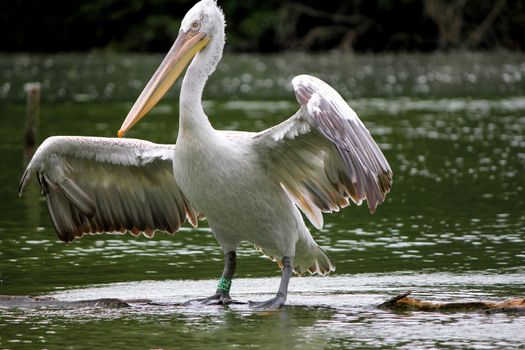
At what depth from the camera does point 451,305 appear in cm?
713

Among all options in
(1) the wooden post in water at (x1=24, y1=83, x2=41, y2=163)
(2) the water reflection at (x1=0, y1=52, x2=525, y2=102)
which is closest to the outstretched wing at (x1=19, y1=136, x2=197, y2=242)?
(1) the wooden post in water at (x1=24, y1=83, x2=41, y2=163)

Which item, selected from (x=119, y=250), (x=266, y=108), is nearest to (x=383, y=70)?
(x=266, y=108)

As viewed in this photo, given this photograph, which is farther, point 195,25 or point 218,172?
point 195,25

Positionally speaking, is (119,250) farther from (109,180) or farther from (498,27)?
(498,27)

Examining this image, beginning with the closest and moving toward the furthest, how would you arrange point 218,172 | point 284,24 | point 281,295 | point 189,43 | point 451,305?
point 451,305 → point 218,172 → point 281,295 → point 189,43 → point 284,24

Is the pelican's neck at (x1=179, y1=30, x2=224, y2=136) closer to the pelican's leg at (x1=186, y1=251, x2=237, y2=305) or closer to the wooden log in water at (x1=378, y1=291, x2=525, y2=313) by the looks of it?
the pelican's leg at (x1=186, y1=251, x2=237, y2=305)

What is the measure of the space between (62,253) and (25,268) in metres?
0.77

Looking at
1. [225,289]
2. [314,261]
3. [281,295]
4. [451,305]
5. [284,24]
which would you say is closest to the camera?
[451,305]

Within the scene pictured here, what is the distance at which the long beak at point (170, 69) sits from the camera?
302 inches

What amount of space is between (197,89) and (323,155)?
90 centimetres

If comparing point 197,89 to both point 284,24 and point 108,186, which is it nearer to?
point 108,186

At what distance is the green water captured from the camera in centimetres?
674

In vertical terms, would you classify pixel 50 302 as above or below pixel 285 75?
below

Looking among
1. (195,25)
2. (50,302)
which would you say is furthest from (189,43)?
(50,302)
